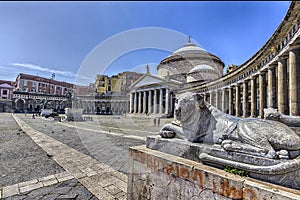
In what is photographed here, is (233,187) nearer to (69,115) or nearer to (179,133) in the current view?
(179,133)

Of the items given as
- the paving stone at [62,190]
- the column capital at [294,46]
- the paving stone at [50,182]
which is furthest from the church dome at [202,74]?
the paving stone at [62,190]

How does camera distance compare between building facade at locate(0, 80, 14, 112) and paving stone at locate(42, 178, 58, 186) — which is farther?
building facade at locate(0, 80, 14, 112)

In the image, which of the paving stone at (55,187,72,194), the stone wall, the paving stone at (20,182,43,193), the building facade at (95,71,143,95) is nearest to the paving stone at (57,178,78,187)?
the paving stone at (55,187,72,194)

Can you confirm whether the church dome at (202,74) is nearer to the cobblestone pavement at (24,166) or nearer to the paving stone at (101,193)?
the cobblestone pavement at (24,166)

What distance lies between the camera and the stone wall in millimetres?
1289

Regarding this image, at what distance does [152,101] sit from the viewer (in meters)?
35.6

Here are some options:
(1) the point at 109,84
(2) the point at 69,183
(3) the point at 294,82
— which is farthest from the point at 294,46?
(1) the point at 109,84

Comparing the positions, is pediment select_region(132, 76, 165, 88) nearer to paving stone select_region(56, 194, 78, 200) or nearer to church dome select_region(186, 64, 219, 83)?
church dome select_region(186, 64, 219, 83)

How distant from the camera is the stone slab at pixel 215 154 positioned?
1.30 m

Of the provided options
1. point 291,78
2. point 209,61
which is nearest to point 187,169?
point 291,78

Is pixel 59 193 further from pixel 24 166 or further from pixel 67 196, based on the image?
pixel 24 166

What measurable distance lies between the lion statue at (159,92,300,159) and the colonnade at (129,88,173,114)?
2795 cm

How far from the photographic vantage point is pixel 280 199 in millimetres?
1159

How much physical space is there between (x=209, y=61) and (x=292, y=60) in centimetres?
2977
